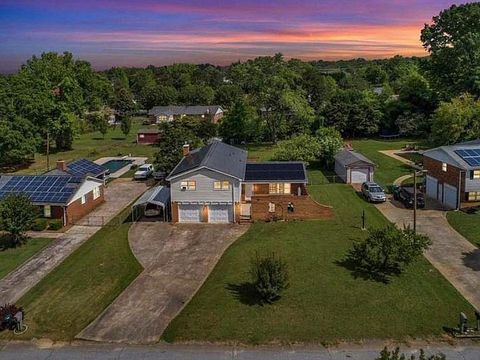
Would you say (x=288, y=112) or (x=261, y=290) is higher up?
(x=288, y=112)

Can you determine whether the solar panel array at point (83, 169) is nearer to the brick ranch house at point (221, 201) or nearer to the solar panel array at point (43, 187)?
the solar panel array at point (43, 187)

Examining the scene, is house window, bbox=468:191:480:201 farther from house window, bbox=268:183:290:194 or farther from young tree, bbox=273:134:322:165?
young tree, bbox=273:134:322:165

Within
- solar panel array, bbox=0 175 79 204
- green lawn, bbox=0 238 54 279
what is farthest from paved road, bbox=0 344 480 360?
solar panel array, bbox=0 175 79 204

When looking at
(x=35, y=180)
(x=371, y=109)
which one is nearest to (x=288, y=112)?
(x=371, y=109)

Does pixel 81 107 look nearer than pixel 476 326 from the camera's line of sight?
No

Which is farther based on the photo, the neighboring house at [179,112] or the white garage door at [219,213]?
the neighboring house at [179,112]

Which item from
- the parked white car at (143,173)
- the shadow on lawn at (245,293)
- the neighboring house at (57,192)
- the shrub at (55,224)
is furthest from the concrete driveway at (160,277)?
the parked white car at (143,173)

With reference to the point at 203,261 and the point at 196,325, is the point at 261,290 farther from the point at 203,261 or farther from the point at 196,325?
the point at 203,261
